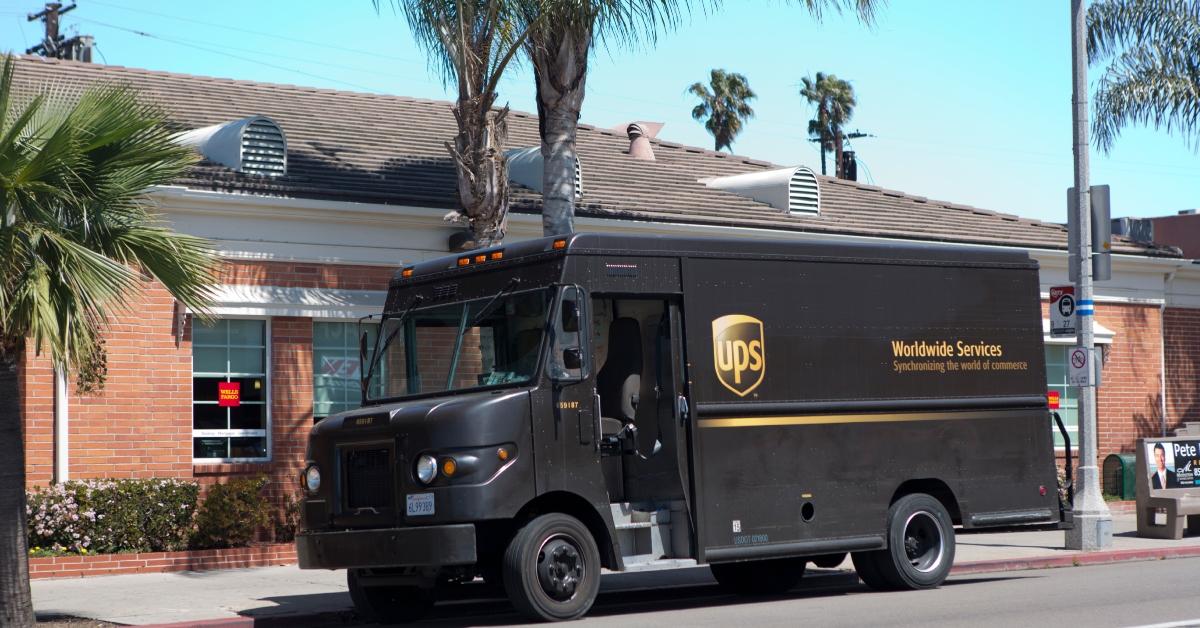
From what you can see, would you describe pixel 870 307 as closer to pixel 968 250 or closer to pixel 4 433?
pixel 968 250

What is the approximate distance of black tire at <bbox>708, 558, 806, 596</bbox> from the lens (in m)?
14.0

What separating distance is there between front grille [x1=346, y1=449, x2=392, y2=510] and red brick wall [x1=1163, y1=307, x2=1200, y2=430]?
1957cm

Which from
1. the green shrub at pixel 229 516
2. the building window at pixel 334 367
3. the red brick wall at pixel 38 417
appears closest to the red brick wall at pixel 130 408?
the red brick wall at pixel 38 417

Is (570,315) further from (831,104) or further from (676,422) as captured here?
(831,104)

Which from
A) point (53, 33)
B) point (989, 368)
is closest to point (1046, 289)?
point (989, 368)

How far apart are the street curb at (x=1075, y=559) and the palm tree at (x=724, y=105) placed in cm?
4132

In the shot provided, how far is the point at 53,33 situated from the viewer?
33.7 meters

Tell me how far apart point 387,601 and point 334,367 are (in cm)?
661

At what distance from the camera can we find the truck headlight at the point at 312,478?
39.2ft

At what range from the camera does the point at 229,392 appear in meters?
17.6

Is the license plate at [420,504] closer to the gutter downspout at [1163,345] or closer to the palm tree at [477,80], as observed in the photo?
the palm tree at [477,80]

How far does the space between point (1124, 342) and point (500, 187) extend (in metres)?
14.4

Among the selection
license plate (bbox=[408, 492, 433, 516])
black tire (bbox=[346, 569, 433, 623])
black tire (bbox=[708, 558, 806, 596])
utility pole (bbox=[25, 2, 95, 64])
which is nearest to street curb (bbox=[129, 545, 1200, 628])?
black tire (bbox=[346, 569, 433, 623])

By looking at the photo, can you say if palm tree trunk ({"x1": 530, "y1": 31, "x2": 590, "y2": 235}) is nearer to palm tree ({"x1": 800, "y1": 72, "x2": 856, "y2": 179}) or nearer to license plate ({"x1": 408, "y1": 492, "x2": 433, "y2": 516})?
license plate ({"x1": 408, "y1": 492, "x2": 433, "y2": 516})
